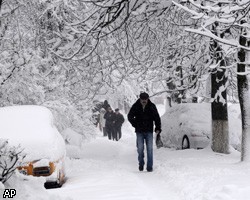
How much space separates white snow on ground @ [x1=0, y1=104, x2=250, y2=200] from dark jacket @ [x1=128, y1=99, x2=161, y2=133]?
974 millimetres

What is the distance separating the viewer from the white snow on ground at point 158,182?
6.13 m

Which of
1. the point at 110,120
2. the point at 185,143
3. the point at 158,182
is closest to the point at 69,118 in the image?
the point at 185,143

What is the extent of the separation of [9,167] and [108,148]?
1313cm

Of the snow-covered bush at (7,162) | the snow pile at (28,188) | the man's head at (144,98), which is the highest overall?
the man's head at (144,98)

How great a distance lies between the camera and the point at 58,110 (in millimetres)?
14070

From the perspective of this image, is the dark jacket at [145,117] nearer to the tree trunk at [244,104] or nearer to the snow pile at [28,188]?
the tree trunk at [244,104]

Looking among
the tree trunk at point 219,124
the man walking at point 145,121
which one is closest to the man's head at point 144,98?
the man walking at point 145,121

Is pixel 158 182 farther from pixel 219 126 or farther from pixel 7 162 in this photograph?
pixel 219 126

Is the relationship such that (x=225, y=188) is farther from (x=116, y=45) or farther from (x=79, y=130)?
(x=79, y=130)

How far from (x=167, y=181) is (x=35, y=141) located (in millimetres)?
2705

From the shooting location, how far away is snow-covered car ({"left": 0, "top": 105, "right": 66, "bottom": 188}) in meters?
7.27

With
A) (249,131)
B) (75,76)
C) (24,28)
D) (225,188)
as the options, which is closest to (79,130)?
(75,76)

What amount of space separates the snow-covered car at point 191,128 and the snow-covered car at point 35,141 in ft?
20.1

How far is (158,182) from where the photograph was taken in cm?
855
